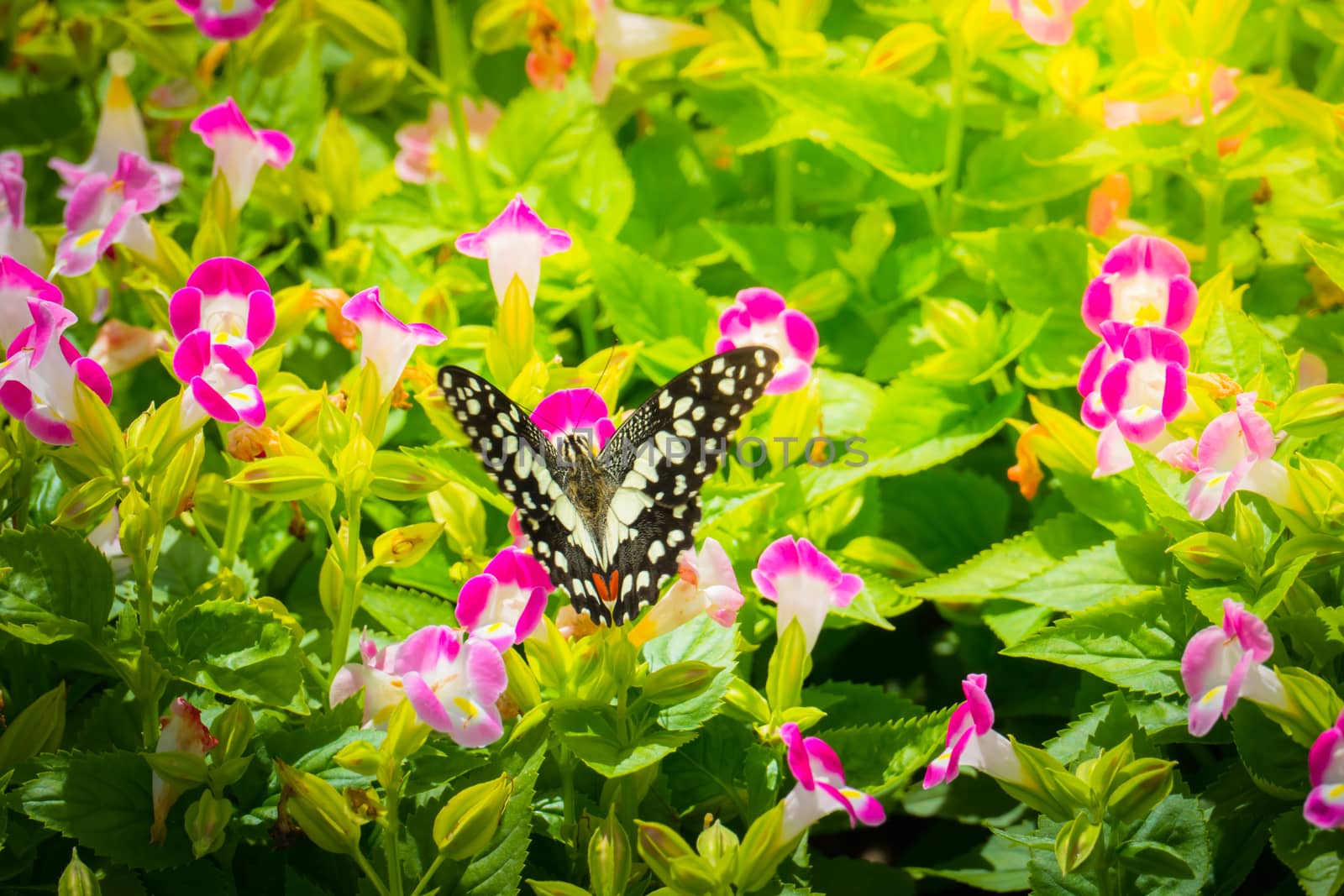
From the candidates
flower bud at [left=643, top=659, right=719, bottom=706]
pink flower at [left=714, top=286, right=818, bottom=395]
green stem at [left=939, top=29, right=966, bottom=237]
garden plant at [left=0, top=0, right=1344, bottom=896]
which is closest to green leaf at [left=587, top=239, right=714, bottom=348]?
garden plant at [left=0, top=0, right=1344, bottom=896]

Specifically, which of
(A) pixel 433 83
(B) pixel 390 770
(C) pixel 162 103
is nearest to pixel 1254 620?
(B) pixel 390 770

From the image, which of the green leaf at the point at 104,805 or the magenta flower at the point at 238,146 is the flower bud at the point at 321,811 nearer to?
the green leaf at the point at 104,805

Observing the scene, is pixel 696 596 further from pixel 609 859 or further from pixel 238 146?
pixel 238 146

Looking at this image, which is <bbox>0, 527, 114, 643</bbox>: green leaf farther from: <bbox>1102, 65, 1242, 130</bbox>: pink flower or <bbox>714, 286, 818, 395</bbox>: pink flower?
<bbox>1102, 65, 1242, 130</bbox>: pink flower

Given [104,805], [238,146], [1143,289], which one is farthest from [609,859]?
[238,146]

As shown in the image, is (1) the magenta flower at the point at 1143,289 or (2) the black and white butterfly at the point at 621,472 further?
(1) the magenta flower at the point at 1143,289

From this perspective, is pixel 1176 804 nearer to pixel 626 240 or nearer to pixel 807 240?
pixel 807 240

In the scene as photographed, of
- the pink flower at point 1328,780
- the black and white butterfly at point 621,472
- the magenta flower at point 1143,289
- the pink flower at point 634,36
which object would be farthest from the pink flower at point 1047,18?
the pink flower at point 1328,780
